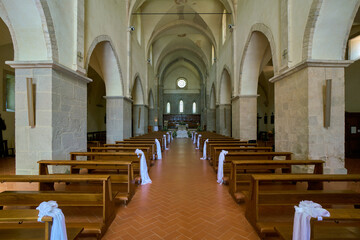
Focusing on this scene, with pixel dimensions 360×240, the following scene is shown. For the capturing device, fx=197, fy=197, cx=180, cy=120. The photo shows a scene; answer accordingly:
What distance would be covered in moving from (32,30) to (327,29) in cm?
702

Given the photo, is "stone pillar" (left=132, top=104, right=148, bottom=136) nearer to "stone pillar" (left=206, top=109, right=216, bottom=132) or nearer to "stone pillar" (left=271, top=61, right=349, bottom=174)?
"stone pillar" (left=206, top=109, right=216, bottom=132)

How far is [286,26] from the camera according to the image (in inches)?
225

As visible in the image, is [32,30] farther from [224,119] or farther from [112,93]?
[224,119]

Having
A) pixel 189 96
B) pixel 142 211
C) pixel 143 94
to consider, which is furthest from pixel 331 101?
pixel 189 96

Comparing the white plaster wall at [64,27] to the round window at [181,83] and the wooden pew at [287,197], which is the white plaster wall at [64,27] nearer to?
the wooden pew at [287,197]

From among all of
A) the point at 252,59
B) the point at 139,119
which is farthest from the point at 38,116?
the point at 139,119

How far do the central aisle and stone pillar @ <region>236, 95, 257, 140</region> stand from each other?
5469 millimetres

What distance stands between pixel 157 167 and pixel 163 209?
127 inches

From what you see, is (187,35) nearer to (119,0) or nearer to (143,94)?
(143,94)

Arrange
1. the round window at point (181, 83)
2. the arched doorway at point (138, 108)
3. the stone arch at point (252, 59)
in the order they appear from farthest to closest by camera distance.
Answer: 1. the round window at point (181, 83)
2. the arched doorway at point (138, 108)
3. the stone arch at point (252, 59)

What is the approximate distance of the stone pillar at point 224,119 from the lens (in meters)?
14.0

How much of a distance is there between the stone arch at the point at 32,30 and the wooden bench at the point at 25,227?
3948 millimetres

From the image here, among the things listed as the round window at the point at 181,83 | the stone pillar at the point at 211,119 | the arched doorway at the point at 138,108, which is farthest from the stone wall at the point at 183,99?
the arched doorway at the point at 138,108

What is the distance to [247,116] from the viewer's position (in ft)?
32.1
